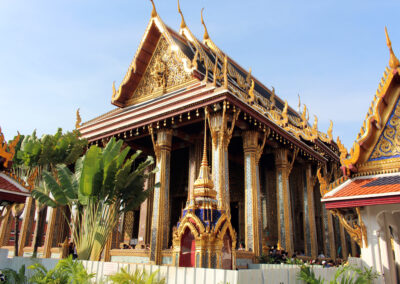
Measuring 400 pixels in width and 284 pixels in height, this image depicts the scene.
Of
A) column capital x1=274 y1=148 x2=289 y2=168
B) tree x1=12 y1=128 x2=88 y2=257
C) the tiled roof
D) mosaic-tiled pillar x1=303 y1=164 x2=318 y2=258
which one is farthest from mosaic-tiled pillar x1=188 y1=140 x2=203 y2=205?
the tiled roof

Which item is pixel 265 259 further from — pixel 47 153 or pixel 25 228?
pixel 25 228

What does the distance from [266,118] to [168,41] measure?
5.26 meters

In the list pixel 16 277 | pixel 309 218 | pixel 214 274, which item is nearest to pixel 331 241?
pixel 309 218

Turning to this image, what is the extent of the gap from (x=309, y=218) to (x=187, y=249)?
30.3 ft

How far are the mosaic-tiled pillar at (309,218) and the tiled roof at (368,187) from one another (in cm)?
777

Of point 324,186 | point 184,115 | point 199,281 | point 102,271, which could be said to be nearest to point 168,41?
point 184,115

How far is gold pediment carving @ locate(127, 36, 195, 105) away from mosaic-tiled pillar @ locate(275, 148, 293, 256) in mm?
4271

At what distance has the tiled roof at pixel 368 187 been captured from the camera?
5691mm

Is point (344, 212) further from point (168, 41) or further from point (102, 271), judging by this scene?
point (168, 41)

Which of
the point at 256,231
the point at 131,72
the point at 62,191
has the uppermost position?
the point at 131,72

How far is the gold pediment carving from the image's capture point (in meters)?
13.5

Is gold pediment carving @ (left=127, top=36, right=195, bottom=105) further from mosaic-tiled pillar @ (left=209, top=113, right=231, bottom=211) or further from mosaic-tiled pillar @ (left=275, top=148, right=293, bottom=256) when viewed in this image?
mosaic-tiled pillar @ (left=275, top=148, right=293, bottom=256)

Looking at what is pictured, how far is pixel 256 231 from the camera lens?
10273mm

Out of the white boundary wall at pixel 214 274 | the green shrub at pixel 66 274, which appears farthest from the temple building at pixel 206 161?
the green shrub at pixel 66 274
